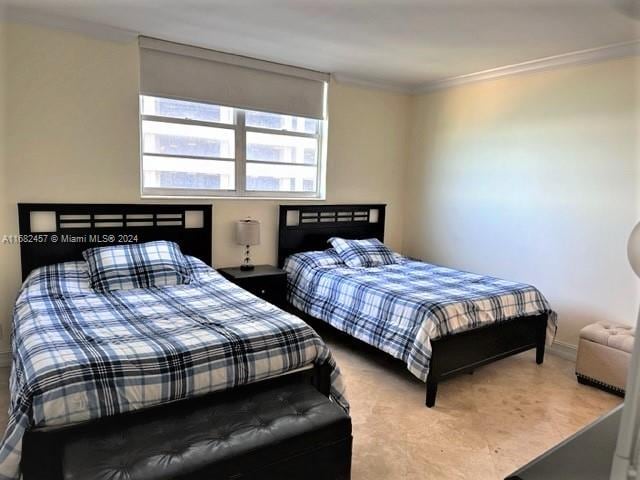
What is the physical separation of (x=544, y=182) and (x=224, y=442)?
336cm

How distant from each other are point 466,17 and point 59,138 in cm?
287

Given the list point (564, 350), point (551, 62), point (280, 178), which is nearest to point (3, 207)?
point (280, 178)

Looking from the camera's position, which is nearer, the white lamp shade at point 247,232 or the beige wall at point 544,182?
the beige wall at point 544,182

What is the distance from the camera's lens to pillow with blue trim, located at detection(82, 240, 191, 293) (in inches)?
117

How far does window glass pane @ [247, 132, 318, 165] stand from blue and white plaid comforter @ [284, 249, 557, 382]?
0.96 m

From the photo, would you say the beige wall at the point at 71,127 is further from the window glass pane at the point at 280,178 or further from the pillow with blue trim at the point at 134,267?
the pillow with blue trim at the point at 134,267

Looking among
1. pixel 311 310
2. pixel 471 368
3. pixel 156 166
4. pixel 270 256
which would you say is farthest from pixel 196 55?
pixel 471 368

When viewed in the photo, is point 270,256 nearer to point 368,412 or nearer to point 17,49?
point 368,412

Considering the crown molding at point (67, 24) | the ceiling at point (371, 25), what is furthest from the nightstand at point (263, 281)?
the crown molding at point (67, 24)

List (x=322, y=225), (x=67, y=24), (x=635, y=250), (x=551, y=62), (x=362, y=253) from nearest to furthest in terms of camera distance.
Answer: (x=635, y=250) < (x=67, y=24) < (x=551, y=62) < (x=362, y=253) < (x=322, y=225)

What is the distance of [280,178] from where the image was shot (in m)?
4.36

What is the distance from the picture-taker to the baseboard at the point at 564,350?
369cm

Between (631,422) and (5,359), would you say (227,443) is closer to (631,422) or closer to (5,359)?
(631,422)

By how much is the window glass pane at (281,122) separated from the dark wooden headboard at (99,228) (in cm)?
93
